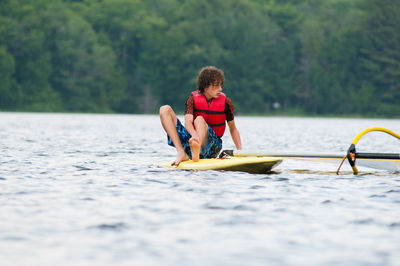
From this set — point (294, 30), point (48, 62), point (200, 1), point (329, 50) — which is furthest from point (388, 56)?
point (48, 62)

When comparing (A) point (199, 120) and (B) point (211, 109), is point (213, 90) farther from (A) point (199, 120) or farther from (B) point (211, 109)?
(A) point (199, 120)

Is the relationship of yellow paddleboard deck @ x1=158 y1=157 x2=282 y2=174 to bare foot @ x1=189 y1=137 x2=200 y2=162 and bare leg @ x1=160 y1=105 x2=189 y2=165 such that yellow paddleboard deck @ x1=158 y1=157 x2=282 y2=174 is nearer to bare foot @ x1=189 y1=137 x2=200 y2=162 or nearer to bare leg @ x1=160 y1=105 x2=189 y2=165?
bare foot @ x1=189 y1=137 x2=200 y2=162

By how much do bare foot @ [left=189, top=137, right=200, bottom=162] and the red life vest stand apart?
0.49 meters

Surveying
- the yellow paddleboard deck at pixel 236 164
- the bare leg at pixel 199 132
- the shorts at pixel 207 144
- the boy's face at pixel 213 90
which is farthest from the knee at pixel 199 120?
the yellow paddleboard deck at pixel 236 164

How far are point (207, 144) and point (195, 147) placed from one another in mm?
421

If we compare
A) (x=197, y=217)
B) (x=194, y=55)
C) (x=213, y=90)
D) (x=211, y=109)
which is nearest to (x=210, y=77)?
(x=213, y=90)

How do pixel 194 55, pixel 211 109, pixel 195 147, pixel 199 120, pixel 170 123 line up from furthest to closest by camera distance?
pixel 194 55, pixel 211 109, pixel 170 123, pixel 199 120, pixel 195 147

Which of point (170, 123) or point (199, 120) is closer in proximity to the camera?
point (199, 120)

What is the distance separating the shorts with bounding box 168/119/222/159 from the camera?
8117 mm

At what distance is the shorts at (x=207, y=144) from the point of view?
8.12 meters

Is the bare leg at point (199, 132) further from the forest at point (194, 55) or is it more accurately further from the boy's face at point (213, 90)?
the forest at point (194, 55)

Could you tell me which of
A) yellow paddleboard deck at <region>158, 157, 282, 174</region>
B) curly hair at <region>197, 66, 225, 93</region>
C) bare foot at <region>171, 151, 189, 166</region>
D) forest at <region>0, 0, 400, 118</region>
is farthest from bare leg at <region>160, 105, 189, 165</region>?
forest at <region>0, 0, 400, 118</region>

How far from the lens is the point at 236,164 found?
26.3 ft

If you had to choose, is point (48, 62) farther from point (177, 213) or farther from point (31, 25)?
point (177, 213)
